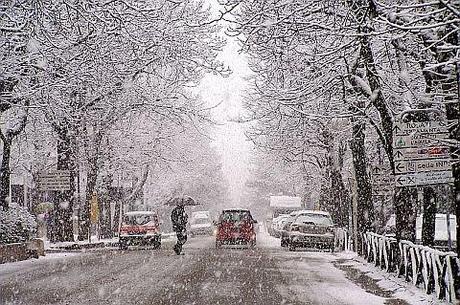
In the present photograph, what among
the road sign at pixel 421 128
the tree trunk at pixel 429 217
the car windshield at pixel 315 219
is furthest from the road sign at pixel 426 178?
the car windshield at pixel 315 219

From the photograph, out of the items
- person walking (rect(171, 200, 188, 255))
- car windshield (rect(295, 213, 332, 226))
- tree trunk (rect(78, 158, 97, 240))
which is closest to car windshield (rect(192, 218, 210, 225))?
tree trunk (rect(78, 158, 97, 240))

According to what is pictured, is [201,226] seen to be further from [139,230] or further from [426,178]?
[426,178]

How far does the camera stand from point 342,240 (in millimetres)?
33438

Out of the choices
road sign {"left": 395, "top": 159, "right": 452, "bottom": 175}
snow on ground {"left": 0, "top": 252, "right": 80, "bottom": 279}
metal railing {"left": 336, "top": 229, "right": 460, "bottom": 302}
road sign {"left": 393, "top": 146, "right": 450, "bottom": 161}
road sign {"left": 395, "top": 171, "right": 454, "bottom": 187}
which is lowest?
snow on ground {"left": 0, "top": 252, "right": 80, "bottom": 279}

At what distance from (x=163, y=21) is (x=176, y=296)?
1342cm

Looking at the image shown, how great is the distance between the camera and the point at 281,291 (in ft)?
49.8

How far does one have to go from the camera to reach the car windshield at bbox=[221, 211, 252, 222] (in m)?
33.7

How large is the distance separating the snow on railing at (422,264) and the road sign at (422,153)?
1798 mm

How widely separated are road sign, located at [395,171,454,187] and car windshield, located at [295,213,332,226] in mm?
16284

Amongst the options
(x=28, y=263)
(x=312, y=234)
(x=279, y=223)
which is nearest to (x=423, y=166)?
(x=28, y=263)

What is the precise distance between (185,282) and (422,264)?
5.10 m

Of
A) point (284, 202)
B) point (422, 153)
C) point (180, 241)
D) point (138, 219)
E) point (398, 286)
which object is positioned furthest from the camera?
point (284, 202)

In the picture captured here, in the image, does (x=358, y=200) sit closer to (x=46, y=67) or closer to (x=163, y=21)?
(x=163, y=21)

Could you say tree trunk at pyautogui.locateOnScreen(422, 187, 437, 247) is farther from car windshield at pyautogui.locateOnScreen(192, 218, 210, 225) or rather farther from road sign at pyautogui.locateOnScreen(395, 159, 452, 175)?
car windshield at pyautogui.locateOnScreen(192, 218, 210, 225)
